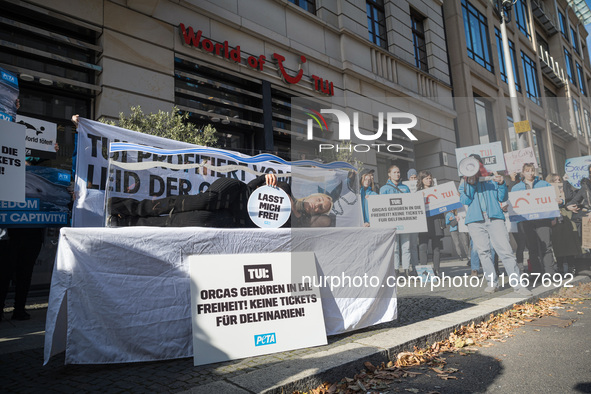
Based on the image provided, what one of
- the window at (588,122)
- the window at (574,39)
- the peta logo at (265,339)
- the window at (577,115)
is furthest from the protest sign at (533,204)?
the window at (574,39)

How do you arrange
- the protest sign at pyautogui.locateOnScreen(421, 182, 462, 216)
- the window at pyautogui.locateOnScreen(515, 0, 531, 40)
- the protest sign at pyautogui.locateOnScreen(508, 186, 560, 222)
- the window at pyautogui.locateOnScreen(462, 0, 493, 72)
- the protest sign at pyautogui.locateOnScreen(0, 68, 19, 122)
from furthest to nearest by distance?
1. the window at pyautogui.locateOnScreen(515, 0, 531, 40)
2. the window at pyautogui.locateOnScreen(462, 0, 493, 72)
3. the protest sign at pyautogui.locateOnScreen(421, 182, 462, 216)
4. the protest sign at pyautogui.locateOnScreen(508, 186, 560, 222)
5. the protest sign at pyautogui.locateOnScreen(0, 68, 19, 122)

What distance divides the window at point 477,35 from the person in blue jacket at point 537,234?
14.9 m

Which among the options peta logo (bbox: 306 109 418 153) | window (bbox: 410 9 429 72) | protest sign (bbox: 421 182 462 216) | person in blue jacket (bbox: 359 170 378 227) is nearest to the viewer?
person in blue jacket (bbox: 359 170 378 227)

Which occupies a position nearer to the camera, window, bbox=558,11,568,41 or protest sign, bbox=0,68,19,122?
protest sign, bbox=0,68,19,122

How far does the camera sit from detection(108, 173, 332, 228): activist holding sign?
11.3 ft

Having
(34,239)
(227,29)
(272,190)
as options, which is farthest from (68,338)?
(227,29)

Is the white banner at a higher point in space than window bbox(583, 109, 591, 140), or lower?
lower

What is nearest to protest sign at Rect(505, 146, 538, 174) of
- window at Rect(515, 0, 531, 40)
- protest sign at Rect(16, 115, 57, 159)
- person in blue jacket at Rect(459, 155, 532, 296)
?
person in blue jacket at Rect(459, 155, 532, 296)

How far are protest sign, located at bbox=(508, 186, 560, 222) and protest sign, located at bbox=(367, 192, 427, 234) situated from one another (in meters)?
1.79

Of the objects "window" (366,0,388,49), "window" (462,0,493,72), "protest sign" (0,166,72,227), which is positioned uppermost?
"window" (462,0,493,72)

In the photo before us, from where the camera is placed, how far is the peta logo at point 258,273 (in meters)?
3.20

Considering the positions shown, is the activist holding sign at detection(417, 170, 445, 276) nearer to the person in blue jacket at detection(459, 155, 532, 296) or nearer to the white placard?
the person in blue jacket at detection(459, 155, 532, 296)

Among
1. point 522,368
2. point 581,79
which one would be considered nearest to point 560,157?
point 581,79

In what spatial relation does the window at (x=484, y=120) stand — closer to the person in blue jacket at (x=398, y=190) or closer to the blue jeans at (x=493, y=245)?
the person in blue jacket at (x=398, y=190)
